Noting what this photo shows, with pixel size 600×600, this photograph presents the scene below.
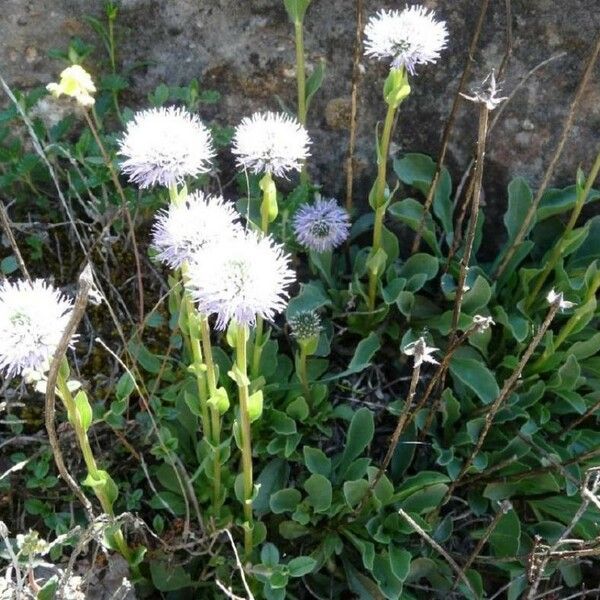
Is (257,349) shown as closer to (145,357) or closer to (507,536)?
(145,357)

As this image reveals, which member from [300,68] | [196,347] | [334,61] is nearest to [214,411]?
[196,347]

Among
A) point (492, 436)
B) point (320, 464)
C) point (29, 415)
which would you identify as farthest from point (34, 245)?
point (492, 436)

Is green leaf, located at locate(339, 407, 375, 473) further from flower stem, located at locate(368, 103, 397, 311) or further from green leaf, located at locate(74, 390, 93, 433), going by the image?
green leaf, located at locate(74, 390, 93, 433)

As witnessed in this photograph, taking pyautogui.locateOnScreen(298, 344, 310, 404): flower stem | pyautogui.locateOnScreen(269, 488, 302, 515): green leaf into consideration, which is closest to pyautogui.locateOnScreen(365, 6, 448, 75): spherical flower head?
pyautogui.locateOnScreen(298, 344, 310, 404): flower stem

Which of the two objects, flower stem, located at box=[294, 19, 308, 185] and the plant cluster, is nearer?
the plant cluster

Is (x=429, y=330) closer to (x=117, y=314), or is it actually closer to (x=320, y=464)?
(x=320, y=464)

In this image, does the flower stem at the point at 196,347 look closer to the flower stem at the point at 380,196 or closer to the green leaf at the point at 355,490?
the green leaf at the point at 355,490
